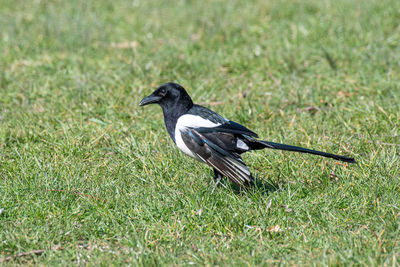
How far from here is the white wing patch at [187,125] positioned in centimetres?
A: 391

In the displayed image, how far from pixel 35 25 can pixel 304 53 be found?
3.90m

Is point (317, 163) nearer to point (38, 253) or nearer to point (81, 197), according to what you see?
point (81, 197)

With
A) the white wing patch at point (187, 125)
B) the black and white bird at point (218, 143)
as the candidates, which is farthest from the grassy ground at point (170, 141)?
the white wing patch at point (187, 125)

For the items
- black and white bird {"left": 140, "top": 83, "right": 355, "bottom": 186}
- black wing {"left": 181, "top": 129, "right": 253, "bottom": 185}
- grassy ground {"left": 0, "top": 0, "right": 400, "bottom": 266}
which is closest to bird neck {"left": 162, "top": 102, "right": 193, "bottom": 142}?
black and white bird {"left": 140, "top": 83, "right": 355, "bottom": 186}

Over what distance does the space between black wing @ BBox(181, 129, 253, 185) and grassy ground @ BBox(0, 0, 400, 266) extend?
194 millimetres

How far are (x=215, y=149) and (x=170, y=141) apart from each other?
1.10 meters

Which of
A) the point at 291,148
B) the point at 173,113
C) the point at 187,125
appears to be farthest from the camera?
the point at 173,113

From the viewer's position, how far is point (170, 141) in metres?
4.90

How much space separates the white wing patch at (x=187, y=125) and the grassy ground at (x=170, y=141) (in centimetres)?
29

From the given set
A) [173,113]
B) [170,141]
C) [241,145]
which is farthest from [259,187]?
[170,141]

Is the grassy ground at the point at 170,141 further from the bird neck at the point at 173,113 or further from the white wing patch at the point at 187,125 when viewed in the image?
the bird neck at the point at 173,113

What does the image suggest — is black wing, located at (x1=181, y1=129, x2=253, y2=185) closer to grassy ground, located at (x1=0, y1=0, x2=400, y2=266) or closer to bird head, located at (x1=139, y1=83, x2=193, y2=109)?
grassy ground, located at (x1=0, y1=0, x2=400, y2=266)

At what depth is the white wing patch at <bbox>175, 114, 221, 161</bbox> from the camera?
391cm

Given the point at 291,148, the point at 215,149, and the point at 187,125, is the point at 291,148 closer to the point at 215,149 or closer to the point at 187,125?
the point at 215,149
